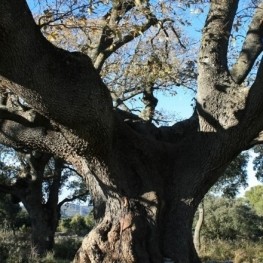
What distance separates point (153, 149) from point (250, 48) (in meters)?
2.54

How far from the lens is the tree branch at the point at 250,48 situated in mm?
9039

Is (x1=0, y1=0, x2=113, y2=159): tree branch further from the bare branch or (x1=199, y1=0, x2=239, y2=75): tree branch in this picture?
the bare branch

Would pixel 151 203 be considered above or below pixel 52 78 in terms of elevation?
below

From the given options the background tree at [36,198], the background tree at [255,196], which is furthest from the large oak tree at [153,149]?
the background tree at [255,196]

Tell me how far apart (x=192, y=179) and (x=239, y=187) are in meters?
21.6

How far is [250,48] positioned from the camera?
9164 millimetres

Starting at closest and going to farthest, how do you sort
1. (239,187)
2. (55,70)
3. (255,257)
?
(55,70) → (255,257) → (239,187)

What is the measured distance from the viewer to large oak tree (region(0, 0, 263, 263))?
26.1 feet

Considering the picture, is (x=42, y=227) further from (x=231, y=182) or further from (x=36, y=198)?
(x=231, y=182)

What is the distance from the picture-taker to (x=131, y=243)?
7984mm

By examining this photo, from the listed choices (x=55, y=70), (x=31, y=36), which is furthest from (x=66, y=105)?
(x=31, y=36)

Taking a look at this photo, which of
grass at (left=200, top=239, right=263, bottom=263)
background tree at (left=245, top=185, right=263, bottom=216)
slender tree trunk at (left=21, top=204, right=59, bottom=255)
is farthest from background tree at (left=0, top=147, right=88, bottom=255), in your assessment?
background tree at (left=245, top=185, right=263, bottom=216)

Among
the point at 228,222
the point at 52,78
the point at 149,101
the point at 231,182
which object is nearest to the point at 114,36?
the point at 52,78

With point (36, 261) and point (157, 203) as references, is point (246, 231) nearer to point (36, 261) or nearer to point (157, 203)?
point (36, 261)
